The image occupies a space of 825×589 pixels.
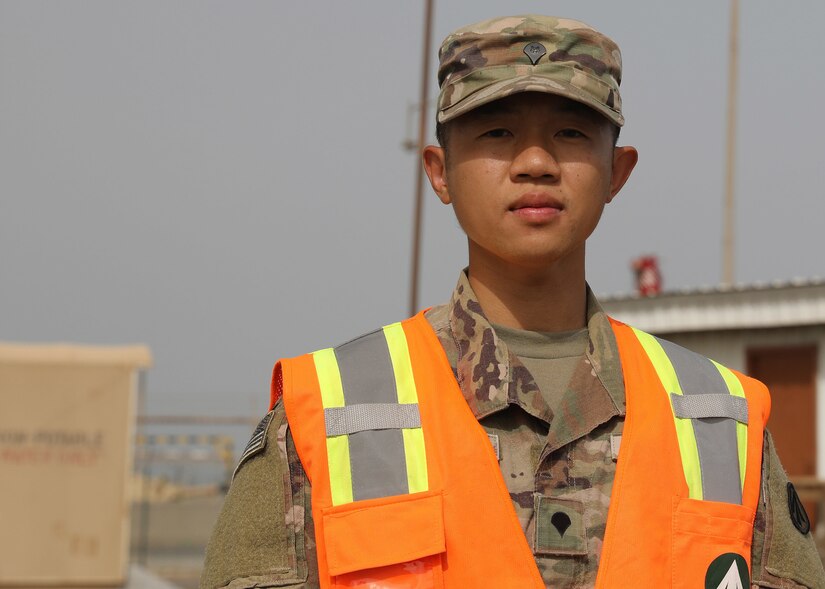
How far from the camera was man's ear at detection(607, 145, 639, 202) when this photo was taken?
9.76 feet

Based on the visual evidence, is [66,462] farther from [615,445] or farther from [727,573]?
[727,573]

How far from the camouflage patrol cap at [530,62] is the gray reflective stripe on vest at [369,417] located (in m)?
0.61

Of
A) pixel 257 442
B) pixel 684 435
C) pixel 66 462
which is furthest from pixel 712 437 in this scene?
pixel 66 462

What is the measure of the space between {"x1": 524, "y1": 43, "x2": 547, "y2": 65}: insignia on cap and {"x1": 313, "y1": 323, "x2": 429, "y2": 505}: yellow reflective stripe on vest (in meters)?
0.66

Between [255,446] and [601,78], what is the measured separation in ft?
3.37

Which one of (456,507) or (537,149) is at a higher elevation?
(537,149)

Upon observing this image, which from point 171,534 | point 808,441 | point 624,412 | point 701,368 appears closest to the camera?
point 624,412

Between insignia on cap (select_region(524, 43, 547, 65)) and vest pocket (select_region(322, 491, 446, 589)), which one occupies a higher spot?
insignia on cap (select_region(524, 43, 547, 65))

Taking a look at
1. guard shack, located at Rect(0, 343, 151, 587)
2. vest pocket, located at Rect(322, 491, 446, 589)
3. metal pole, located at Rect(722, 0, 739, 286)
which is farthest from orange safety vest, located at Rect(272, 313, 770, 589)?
metal pole, located at Rect(722, 0, 739, 286)

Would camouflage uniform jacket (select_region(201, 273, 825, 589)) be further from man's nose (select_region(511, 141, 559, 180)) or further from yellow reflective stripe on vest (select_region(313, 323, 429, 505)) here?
man's nose (select_region(511, 141, 559, 180))

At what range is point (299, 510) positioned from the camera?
2.66 m

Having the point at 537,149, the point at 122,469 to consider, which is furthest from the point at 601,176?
the point at 122,469

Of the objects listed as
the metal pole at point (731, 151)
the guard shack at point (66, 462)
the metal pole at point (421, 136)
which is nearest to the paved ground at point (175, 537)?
the guard shack at point (66, 462)

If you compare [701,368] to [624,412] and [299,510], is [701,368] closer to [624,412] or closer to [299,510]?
[624,412]
